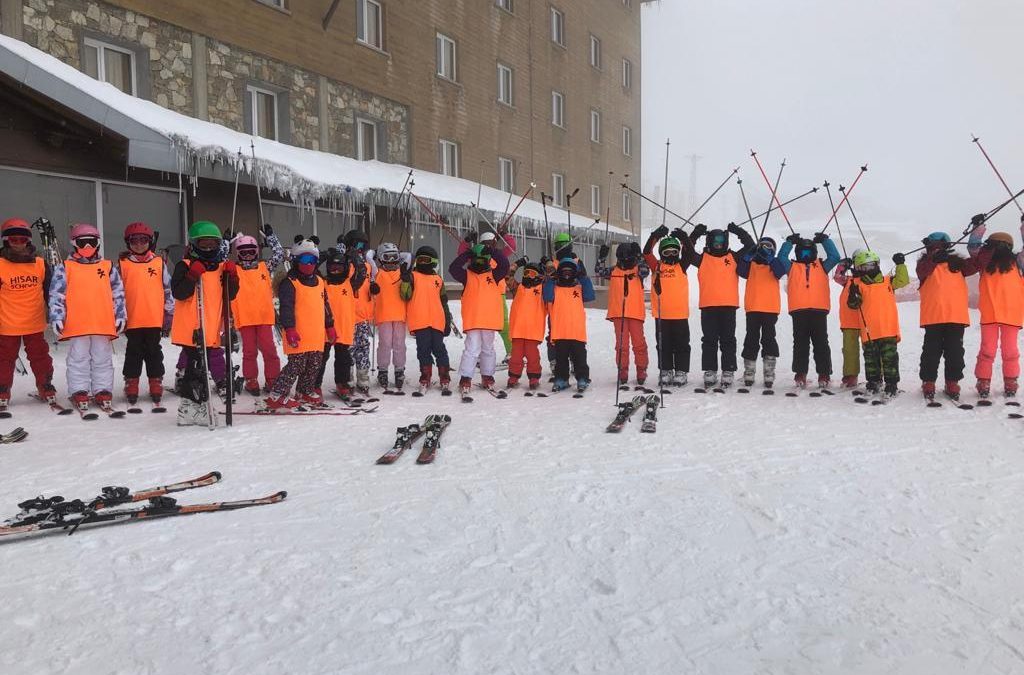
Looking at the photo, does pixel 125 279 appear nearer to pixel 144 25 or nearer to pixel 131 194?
pixel 131 194

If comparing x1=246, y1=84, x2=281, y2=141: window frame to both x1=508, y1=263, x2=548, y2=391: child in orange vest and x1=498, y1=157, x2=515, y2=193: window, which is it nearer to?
x1=498, y1=157, x2=515, y2=193: window

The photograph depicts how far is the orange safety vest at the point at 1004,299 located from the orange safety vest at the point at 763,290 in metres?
1.91

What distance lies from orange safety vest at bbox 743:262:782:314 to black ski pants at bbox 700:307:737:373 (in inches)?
9.2

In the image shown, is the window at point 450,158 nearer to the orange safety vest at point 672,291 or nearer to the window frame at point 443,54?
the window frame at point 443,54

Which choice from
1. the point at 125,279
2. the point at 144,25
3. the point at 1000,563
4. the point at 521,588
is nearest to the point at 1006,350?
the point at 1000,563

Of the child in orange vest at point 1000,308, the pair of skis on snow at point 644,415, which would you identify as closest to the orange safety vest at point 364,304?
the pair of skis on snow at point 644,415

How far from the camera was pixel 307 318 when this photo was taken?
6.62 metres

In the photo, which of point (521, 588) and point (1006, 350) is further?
point (1006, 350)

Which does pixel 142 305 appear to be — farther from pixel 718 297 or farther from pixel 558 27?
pixel 558 27

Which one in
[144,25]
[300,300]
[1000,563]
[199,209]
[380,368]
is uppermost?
[144,25]

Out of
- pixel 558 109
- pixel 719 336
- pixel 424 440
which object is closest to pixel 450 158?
pixel 558 109

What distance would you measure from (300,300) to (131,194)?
539 centimetres

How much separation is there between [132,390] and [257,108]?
8015 millimetres

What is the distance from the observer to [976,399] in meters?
6.95
